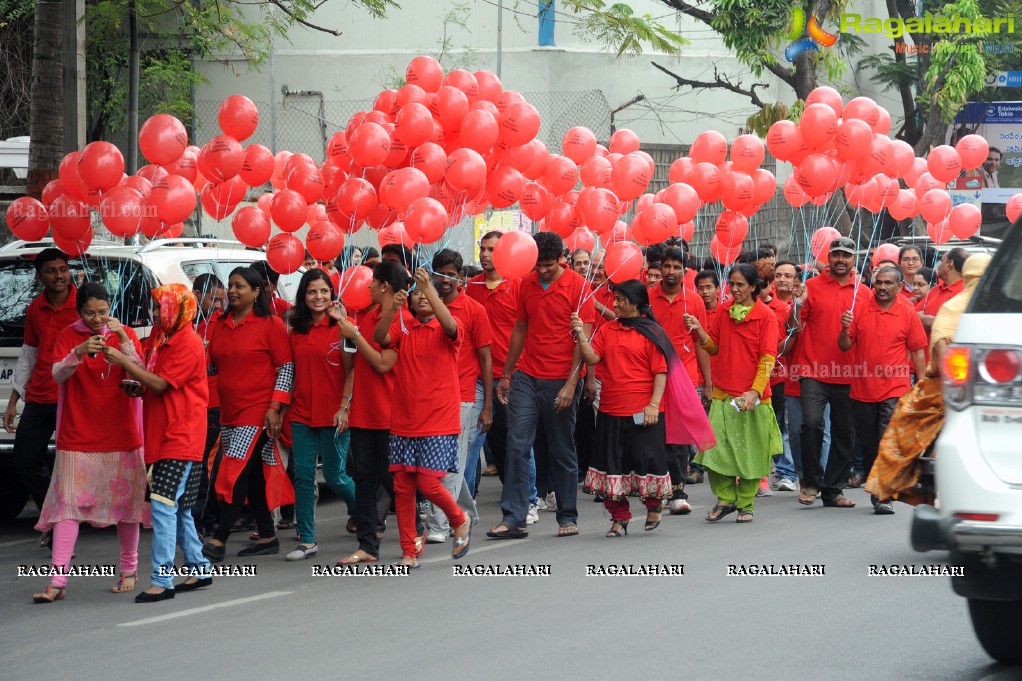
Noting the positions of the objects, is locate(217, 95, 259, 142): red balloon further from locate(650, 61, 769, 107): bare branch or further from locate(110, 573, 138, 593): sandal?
locate(650, 61, 769, 107): bare branch

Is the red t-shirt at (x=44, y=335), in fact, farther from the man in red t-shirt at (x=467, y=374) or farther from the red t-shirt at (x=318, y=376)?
the man in red t-shirt at (x=467, y=374)

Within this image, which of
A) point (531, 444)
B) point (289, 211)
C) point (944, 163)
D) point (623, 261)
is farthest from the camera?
point (944, 163)

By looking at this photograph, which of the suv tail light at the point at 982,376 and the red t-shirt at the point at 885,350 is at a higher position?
the suv tail light at the point at 982,376

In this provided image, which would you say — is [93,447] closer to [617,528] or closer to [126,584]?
[126,584]

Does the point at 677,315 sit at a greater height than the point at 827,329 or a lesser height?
greater

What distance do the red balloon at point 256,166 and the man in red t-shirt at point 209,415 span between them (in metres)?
0.91

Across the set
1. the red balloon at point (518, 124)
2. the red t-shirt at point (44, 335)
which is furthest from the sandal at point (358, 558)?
the red balloon at point (518, 124)

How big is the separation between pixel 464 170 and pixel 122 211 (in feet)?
7.84

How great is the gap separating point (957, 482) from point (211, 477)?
565cm

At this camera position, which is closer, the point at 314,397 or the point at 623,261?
the point at 314,397

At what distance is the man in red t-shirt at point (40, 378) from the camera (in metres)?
9.12

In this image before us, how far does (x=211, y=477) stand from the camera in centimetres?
909

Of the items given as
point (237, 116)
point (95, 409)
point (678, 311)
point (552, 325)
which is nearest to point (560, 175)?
point (678, 311)

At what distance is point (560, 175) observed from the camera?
1141 centimetres
